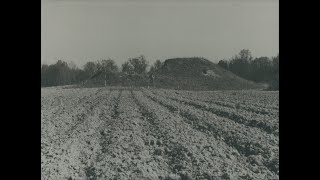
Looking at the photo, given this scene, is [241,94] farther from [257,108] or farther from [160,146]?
[160,146]

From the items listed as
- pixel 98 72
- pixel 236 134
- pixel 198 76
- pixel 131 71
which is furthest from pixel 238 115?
pixel 98 72

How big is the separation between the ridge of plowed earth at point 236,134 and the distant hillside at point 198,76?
1.22 feet

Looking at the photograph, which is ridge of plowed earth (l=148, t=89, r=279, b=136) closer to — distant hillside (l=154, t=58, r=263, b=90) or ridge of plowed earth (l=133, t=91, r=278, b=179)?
distant hillside (l=154, t=58, r=263, b=90)

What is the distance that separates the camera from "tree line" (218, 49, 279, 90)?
25.1ft

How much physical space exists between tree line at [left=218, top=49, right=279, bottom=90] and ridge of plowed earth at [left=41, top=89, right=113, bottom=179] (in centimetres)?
265

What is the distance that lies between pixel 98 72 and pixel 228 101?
2.46 m

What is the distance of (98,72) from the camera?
8.05 meters

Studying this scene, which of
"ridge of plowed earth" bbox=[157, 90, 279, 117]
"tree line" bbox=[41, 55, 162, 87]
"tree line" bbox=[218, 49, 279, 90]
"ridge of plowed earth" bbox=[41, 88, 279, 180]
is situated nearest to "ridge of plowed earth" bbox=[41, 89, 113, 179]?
Result: "ridge of plowed earth" bbox=[41, 88, 279, 180]

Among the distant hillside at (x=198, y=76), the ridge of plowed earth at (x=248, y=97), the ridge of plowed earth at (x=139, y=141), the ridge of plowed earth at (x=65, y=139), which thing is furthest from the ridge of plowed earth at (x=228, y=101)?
the ridge of plowed earth at (x=65, y=139)

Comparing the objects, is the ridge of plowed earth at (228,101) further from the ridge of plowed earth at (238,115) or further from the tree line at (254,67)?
the tree line at (254,67)

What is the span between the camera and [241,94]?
26.6ft

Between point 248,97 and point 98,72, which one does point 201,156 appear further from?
point 98,72
